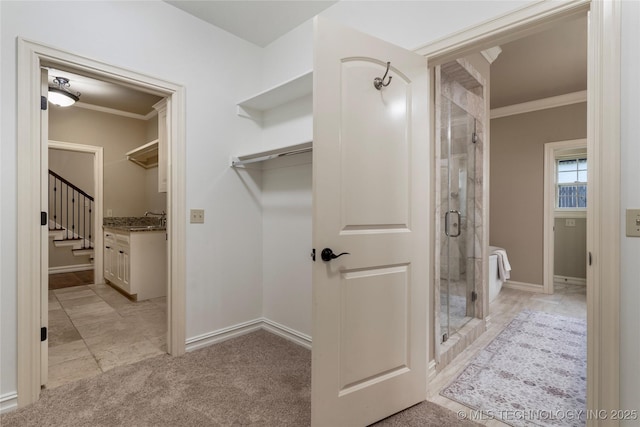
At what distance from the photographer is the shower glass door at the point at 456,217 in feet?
8.39

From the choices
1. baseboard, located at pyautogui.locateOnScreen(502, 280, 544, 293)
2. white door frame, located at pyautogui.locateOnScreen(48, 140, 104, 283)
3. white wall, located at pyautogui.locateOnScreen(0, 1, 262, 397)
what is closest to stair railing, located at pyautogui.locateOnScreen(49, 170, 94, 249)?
white door frame, located at pyautogui.locateOnScreen(48, 140, 104, 283)

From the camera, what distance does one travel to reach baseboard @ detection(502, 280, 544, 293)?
441 centimetres

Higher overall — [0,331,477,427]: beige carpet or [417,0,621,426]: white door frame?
[417,0,621,426]: white door frame

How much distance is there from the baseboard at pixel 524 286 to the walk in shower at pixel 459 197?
2.15 metres

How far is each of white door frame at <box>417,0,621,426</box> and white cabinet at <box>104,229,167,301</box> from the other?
4.38 meters

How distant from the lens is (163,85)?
7.65 ft

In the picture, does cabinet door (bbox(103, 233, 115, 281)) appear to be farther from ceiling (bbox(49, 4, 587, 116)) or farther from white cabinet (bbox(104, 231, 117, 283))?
ceiling (bbox(49, 4, 587, 116))

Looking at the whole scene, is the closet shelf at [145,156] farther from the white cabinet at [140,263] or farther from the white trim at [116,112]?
the white cabinet at [140,263]

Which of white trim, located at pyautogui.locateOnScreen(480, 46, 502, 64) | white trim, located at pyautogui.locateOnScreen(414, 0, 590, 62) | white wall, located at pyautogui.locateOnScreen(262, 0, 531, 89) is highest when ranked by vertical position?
white trim, located at pyautogui.locateOnScreen(480, 46, 502, 64)

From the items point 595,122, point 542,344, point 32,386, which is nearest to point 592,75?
point 595,122

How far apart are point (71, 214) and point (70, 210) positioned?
8 cm

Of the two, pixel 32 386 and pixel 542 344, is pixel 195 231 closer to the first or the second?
pixel 32 386

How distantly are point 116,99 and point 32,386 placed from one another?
13.4 feet

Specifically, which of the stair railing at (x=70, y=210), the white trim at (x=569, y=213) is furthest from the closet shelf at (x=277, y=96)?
the stair railing at (x=70, y=210)
